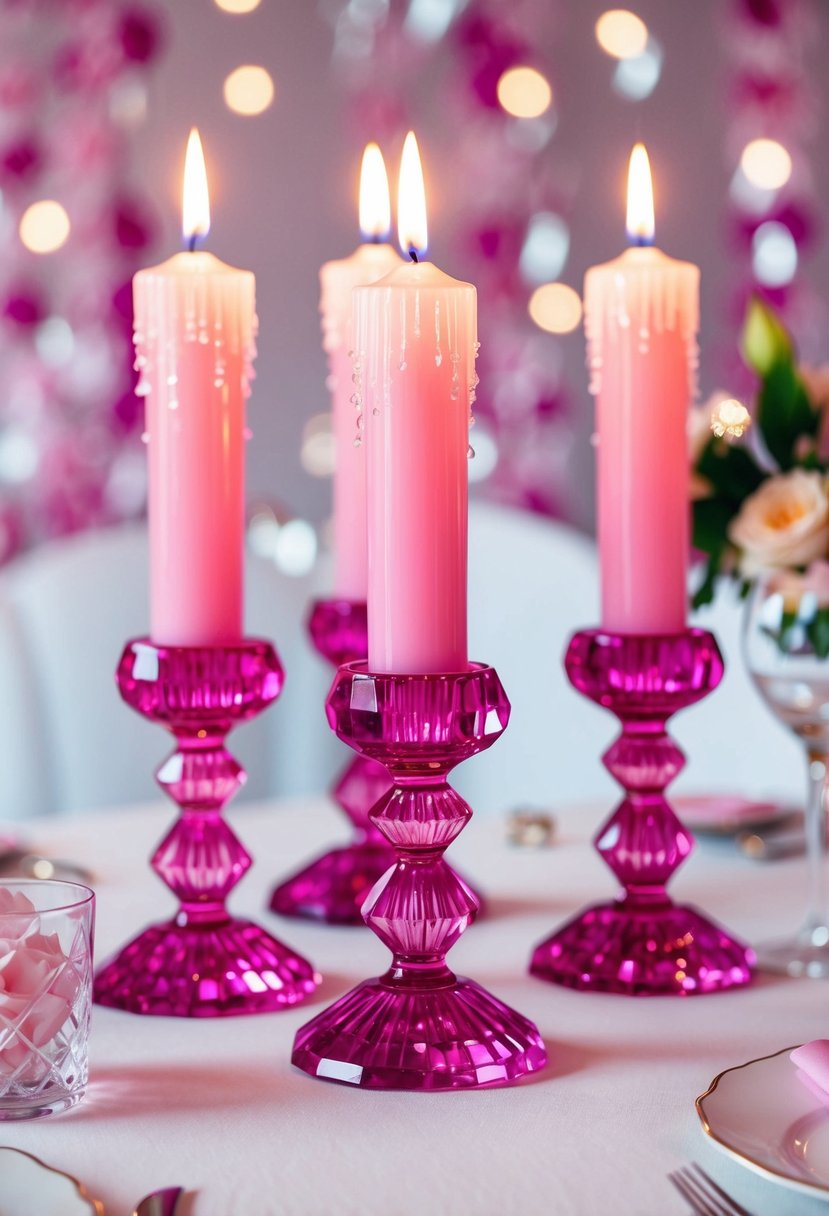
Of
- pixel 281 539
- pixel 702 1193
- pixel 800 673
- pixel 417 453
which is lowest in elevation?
pixel 702 1193

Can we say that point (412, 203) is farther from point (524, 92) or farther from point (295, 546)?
point (524, 92)

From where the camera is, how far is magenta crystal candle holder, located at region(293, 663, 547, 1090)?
0.65m

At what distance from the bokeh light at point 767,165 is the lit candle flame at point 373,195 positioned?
221cm

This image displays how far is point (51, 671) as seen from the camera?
1949 mm

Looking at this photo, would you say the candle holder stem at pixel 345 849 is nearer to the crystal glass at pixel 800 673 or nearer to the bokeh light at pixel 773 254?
the crystal glass at pixel 800 673

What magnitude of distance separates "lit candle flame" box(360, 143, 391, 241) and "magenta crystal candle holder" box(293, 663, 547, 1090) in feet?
0.94

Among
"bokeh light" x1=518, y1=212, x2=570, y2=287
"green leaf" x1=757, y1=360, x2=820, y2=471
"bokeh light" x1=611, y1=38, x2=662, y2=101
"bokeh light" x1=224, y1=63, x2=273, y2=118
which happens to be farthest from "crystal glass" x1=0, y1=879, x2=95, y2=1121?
"bokeh light" x1=611, y1=38, x2=662, y2=101

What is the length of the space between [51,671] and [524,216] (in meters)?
1.31

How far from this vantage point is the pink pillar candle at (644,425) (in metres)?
0.82

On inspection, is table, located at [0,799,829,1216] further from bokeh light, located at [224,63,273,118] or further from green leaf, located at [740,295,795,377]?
bokeh light, located at [224,63,273,118]

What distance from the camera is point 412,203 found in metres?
0.67

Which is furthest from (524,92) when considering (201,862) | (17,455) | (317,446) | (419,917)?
(419,917)

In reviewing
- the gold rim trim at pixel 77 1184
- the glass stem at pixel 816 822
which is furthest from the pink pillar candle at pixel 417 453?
the glass stem at pixel 816 822

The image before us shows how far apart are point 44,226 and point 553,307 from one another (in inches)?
36.6
